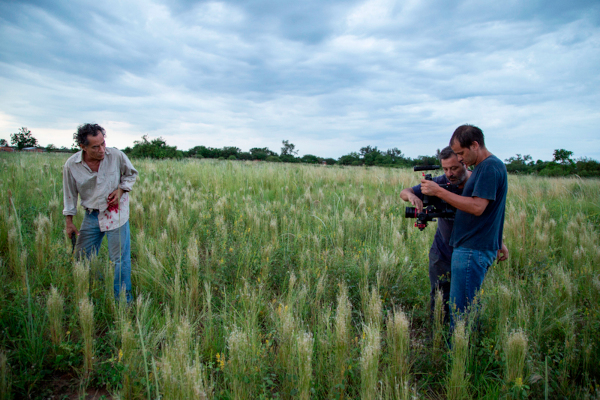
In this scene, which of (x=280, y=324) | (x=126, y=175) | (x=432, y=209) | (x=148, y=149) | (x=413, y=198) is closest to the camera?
(x=280, y=324)

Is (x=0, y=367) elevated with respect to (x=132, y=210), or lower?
lower

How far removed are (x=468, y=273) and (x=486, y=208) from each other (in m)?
0.58

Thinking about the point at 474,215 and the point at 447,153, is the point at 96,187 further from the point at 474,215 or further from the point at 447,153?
the point at 474,215

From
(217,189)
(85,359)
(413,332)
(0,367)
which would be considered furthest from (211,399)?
(217,189)

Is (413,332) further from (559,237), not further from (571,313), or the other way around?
(559,237)

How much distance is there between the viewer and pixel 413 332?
3.05 metres

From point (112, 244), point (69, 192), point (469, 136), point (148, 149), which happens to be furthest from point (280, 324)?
point (148, 149)

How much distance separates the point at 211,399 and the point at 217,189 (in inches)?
237

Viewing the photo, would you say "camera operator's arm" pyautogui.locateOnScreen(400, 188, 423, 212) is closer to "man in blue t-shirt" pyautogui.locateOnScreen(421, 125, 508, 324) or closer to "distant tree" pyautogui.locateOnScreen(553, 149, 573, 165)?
"man in blue t-shirt" pyautogui.locateOnScreen(421, 125, 508, 324)

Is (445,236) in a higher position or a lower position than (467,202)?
lower

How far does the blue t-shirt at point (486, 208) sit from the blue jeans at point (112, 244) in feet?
11.3

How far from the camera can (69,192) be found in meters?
3.38

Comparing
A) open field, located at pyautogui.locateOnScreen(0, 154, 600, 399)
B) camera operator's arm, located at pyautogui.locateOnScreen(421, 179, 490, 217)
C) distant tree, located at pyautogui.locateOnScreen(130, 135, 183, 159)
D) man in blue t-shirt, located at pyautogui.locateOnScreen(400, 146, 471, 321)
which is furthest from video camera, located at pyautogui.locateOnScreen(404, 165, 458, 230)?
distant tree, located at pyautogui.locateOnScreen(130, 135, 183, 159)

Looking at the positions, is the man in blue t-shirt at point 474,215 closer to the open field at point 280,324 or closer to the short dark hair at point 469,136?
the short dark hair at point 469,136
